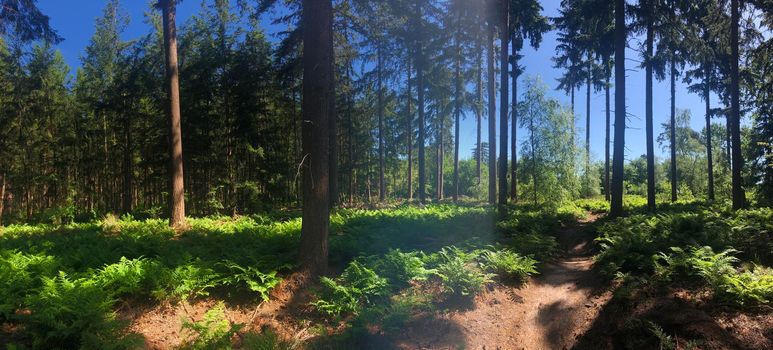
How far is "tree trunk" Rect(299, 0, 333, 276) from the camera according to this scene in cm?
618

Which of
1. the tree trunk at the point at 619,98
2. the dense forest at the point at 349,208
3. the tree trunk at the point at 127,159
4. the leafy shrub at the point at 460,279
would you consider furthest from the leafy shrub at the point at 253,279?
the tree trunk at the point at 127,159

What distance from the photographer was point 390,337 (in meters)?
4.89

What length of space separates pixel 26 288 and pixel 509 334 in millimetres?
6651

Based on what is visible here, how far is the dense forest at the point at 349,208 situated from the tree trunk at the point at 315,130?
0.03 metres

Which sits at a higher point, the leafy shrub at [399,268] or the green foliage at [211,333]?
the leafy shrub at [399,268]

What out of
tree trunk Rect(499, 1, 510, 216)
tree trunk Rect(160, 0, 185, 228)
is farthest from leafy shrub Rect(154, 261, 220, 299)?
tree trunk Rect(499, 1, 510, 216)

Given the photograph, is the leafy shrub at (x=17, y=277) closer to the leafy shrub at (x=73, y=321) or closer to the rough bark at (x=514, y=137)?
the leafy shrub at (x=73, y=321)

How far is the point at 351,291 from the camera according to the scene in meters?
5.67

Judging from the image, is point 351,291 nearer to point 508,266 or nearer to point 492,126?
point 508,266

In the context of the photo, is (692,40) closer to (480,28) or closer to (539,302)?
(480,28)

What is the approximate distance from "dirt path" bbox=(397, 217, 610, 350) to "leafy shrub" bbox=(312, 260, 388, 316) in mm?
863

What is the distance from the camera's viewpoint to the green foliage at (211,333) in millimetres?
4246

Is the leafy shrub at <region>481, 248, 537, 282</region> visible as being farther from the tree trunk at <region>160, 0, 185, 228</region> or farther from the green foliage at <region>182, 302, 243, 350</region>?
the tree trunk at <region>160, 0, 185, 228</region>

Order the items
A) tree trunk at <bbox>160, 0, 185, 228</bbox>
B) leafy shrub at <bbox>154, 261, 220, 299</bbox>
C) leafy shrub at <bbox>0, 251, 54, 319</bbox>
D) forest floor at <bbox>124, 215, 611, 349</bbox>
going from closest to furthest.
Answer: leafy shrub at <bbox>0, 251, 54, 319</bbox>, forest floor at <bbox>124, 215, 611, 349</bbox>, leafy shrub at <bbox>154, 261, 220, 299</bbox>, tree trunk at <bbox>160, 0, 185, 228</bbox>
